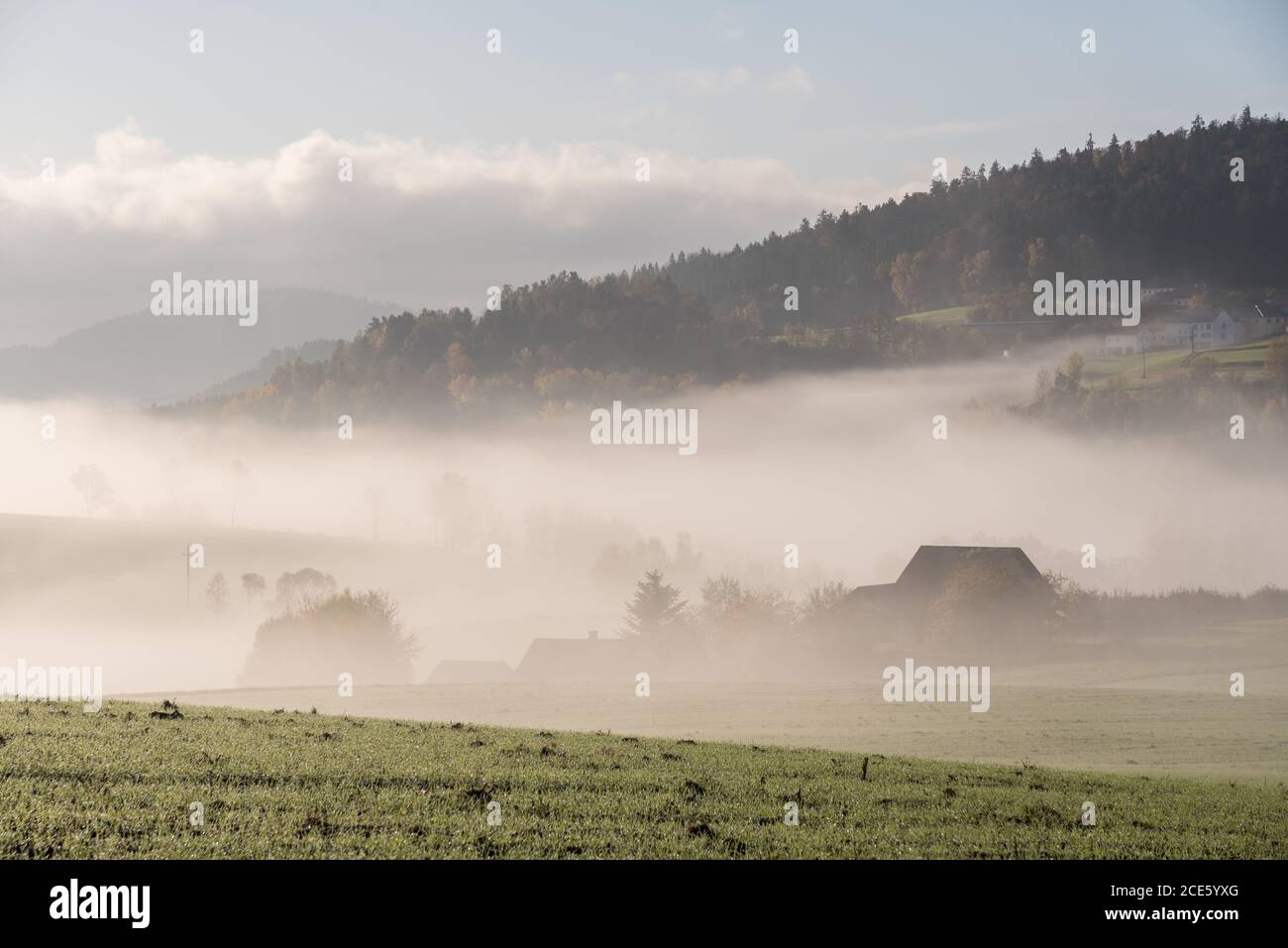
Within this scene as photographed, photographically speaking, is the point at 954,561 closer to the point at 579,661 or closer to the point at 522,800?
the point at 579,661

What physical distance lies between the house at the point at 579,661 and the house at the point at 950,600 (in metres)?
24.1

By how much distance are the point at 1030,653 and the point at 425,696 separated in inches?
2555

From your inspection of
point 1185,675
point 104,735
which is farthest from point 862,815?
point 1185,675

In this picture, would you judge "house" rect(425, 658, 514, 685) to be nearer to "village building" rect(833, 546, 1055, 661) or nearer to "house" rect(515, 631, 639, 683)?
"house" rect(515, 631, 639, 683)

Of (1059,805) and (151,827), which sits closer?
(151,827)

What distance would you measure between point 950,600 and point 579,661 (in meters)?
42.2

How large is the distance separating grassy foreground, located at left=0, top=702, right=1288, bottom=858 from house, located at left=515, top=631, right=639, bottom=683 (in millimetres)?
98163

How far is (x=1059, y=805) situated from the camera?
28234mm

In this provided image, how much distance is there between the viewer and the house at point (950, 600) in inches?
4838

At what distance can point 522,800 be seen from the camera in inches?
953

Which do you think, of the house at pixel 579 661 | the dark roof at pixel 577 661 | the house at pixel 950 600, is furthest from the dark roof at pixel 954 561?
the dark roof at pixel 577 661

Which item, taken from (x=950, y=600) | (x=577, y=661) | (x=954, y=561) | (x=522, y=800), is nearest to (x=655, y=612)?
(x=577, y=661)
